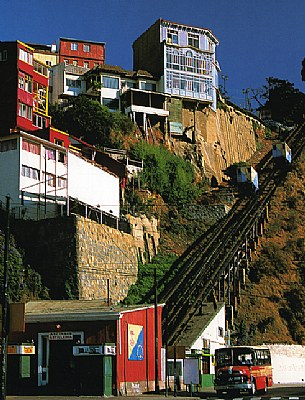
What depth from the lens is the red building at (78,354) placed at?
1542 inches

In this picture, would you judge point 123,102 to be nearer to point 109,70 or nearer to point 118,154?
point 109,70

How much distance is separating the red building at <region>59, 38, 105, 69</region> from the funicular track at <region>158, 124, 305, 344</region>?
39005mm

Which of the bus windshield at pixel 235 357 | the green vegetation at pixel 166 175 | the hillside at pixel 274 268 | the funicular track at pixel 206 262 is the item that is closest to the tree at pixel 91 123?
the green vegetation at pixel 166 175

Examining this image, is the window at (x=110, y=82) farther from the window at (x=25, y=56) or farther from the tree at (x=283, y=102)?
the tree at (x=283, y=102)

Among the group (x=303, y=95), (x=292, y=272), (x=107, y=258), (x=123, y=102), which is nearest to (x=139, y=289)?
(x=107, y=258)

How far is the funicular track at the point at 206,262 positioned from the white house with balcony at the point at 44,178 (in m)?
10.1

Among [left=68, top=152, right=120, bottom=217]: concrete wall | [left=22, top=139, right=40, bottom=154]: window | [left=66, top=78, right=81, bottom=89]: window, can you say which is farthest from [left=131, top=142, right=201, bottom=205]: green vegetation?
[left=22, top=139, right=40, bottom=154]: window

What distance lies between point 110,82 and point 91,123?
12411mm

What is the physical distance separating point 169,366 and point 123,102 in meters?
64.7

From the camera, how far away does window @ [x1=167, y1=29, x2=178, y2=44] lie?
109m

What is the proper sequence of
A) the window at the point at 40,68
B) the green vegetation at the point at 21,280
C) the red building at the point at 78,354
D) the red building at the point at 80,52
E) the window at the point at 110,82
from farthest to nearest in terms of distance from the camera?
1. the red building at the point at 80,52
2. the window at the point at 110,82
3. the window at the point at 40,68
4. the green vegetation at the point at 21,280
5. the red building at the point at 78,354

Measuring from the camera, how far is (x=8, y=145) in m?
63.9

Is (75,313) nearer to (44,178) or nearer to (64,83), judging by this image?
(44,178)

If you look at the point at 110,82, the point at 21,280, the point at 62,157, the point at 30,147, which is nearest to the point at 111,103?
the point at 110,82
